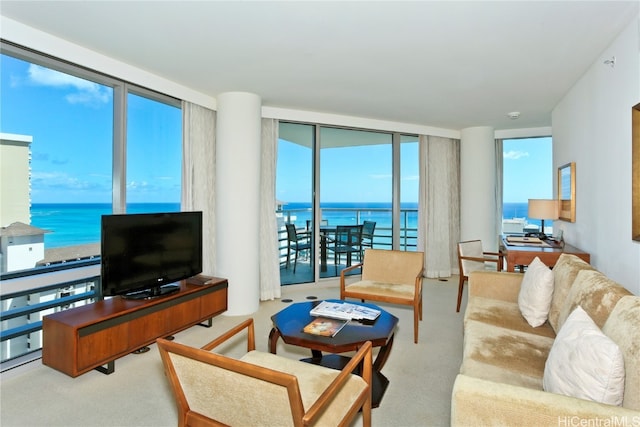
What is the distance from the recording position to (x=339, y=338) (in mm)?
2104

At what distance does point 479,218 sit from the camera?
5613 mm

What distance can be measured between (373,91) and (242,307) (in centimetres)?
291

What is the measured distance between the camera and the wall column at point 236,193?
3934mm

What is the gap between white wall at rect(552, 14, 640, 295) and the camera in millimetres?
2426

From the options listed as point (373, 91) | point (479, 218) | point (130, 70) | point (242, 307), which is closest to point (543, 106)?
point (479, 218)

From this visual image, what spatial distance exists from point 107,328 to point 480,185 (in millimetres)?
5356

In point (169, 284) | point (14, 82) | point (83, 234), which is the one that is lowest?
point (169, 284)

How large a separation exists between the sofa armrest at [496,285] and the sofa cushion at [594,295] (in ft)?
2.50

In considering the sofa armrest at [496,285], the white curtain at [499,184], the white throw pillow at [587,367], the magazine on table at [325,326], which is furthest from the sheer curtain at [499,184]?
the white throw pillow at [587,367]

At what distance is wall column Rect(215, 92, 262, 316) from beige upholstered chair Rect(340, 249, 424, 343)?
1214mm

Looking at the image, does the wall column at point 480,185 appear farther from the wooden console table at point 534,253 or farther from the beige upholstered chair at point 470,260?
the wooden console table at point 534,253

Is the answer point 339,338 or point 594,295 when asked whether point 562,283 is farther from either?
point 339,338

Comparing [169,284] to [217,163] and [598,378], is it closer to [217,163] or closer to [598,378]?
[217,163]

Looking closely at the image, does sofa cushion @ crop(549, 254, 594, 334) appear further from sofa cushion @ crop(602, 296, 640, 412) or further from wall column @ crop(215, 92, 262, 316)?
wall column @ crop(215, 92, 262, 316)
